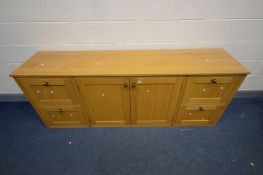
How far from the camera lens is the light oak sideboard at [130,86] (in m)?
1.14

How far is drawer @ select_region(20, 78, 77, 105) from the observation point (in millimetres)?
1163

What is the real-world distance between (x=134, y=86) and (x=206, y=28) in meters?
0.94

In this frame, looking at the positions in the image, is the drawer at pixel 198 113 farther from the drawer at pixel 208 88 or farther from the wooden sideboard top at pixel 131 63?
the wooden sideboard top at pixel 131 63

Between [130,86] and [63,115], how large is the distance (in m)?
0.80

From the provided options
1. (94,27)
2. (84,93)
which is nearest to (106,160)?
(84,93)

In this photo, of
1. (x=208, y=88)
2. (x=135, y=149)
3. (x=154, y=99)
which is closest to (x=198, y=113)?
(x=208, y=88)

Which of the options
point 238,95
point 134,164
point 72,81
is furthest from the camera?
point 238,95

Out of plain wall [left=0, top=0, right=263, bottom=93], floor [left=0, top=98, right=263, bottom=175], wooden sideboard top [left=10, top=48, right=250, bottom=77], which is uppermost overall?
plain wall [left=0, top=0, right=263, bottom=93]

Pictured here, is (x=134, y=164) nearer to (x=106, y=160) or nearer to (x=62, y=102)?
(x=106, y=160)

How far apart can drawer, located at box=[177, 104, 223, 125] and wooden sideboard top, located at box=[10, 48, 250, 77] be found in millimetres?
398

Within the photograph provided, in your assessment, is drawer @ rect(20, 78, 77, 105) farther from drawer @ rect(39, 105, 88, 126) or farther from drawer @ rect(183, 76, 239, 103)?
drawer @ rect(183, 76, 239, 103)

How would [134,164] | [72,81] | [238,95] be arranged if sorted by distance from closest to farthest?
[72,81], [134,164], [238,95]

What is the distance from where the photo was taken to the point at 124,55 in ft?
4.62

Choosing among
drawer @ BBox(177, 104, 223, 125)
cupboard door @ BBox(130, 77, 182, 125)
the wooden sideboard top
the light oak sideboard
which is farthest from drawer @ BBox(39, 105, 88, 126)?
drawer @ BBox(177, 104, 223, 125)
